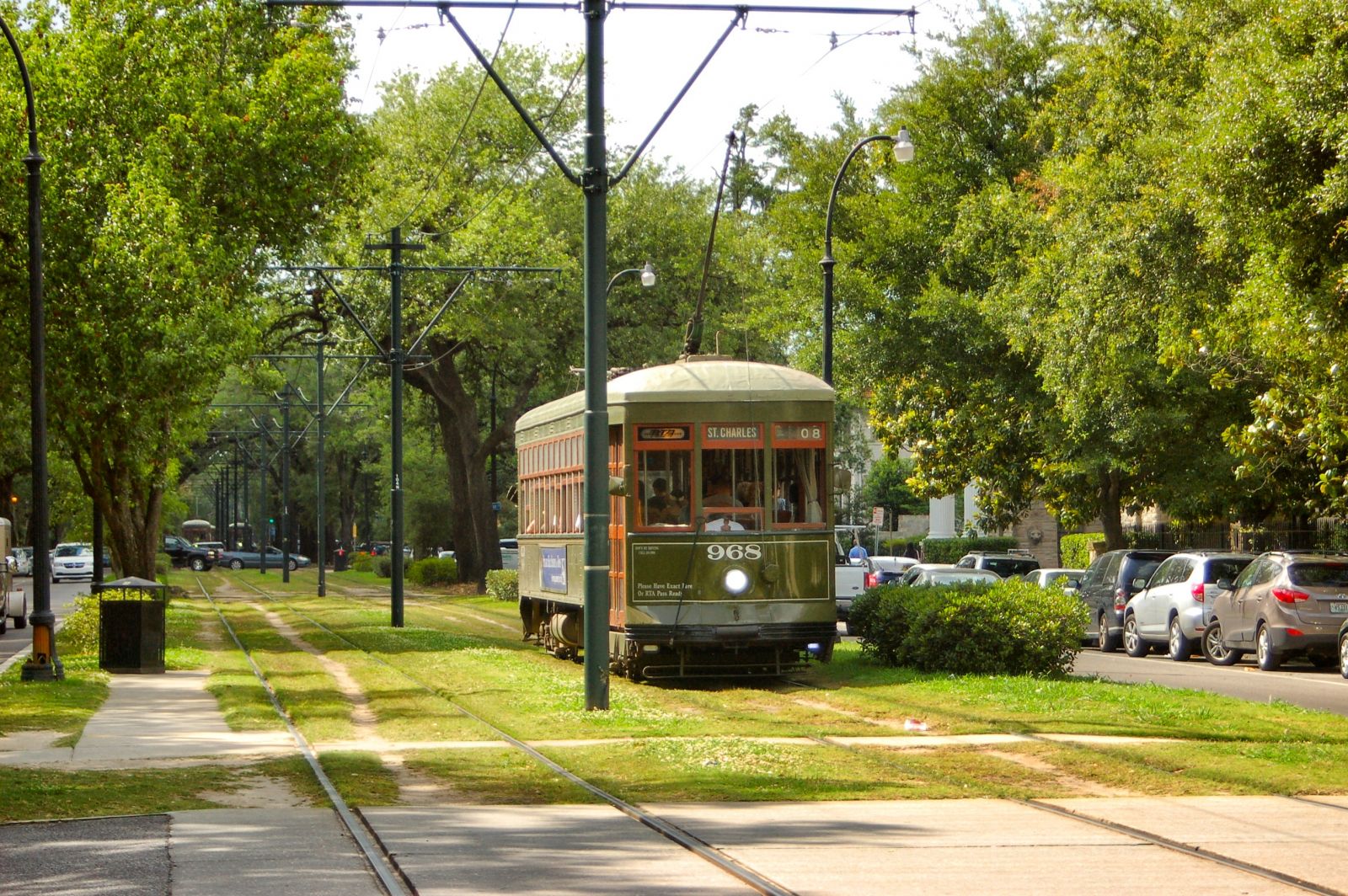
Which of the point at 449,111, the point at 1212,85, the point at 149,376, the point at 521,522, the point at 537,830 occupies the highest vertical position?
the point at 449,111

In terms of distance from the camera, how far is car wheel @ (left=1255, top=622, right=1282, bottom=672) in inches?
966

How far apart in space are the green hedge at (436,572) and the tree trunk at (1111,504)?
2620cm

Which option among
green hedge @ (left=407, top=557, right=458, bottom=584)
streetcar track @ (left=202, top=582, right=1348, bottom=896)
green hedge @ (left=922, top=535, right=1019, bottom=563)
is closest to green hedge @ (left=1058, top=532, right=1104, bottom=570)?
green hedge @ (left=922, top=535, right=1019, bottom=563)

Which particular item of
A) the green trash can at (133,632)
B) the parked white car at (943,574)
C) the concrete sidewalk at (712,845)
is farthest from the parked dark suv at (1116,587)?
the concrete sidewalk at (712,845)

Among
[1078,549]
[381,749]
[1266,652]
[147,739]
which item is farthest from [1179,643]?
[1078,549]

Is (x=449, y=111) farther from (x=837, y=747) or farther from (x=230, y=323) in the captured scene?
(x=837, y=747)

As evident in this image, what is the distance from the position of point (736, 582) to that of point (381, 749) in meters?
6.40

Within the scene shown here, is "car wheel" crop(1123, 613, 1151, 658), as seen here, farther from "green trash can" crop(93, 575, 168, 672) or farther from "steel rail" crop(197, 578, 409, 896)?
"steel rail" crop(197, 578, 409, 896)

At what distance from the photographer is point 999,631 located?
20.0 meters

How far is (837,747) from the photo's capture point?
46.5 feet

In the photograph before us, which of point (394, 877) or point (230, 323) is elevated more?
point (230, 323)

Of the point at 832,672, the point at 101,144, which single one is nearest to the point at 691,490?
the point at 832,672

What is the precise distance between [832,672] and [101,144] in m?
15.8

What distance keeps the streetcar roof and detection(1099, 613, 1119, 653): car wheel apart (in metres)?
12.4
